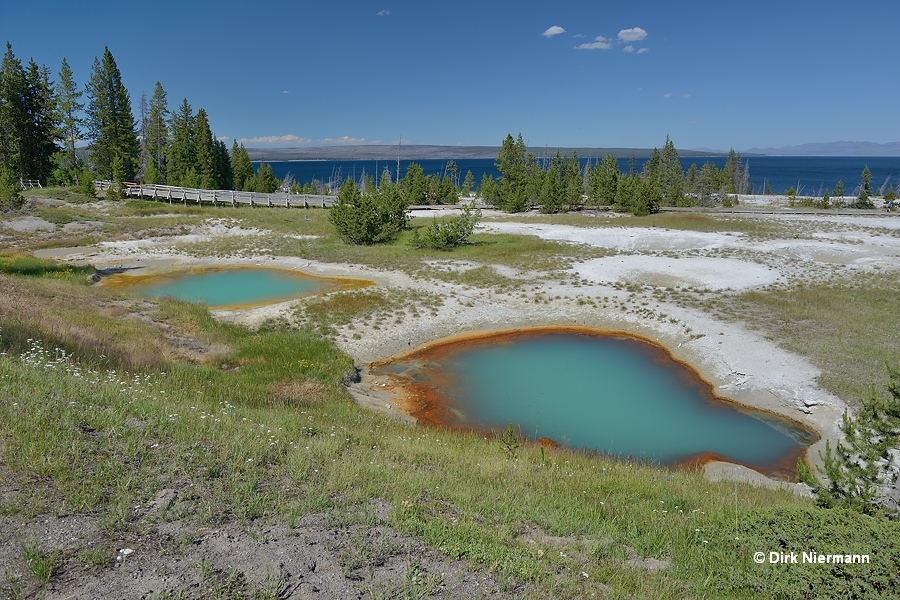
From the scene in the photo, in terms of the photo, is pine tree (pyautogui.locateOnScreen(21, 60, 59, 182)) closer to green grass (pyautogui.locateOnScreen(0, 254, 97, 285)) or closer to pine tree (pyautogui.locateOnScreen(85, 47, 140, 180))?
pine tree (pyautogui.locateOnScreen(85, 47, 140, 180))

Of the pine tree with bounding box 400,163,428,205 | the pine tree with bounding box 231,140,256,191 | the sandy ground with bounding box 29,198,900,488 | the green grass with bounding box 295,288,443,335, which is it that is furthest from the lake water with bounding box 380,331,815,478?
the pine tree with bounding box 231,140,256,191

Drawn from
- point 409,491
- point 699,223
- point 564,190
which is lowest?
point 409,491

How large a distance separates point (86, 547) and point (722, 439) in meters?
14.0

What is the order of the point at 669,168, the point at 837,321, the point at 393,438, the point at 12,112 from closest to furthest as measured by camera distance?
the point at 393,438
the point at 837,321
the point at 12,112
the point at 669,168

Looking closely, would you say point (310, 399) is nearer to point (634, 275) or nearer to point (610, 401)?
point (610, 401)

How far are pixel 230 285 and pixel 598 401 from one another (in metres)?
21.6

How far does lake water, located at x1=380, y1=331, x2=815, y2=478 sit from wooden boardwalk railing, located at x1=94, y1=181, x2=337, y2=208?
135 feet

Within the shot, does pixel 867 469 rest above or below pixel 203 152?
below

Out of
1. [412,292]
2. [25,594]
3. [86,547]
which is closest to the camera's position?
[25,594]

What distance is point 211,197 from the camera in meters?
57.1

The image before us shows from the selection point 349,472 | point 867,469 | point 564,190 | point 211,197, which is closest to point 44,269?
point 349,472

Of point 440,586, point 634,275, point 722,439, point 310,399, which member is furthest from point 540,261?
point 440,586

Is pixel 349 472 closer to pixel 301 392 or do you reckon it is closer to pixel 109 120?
pixel 301 392

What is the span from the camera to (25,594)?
13.7ft
